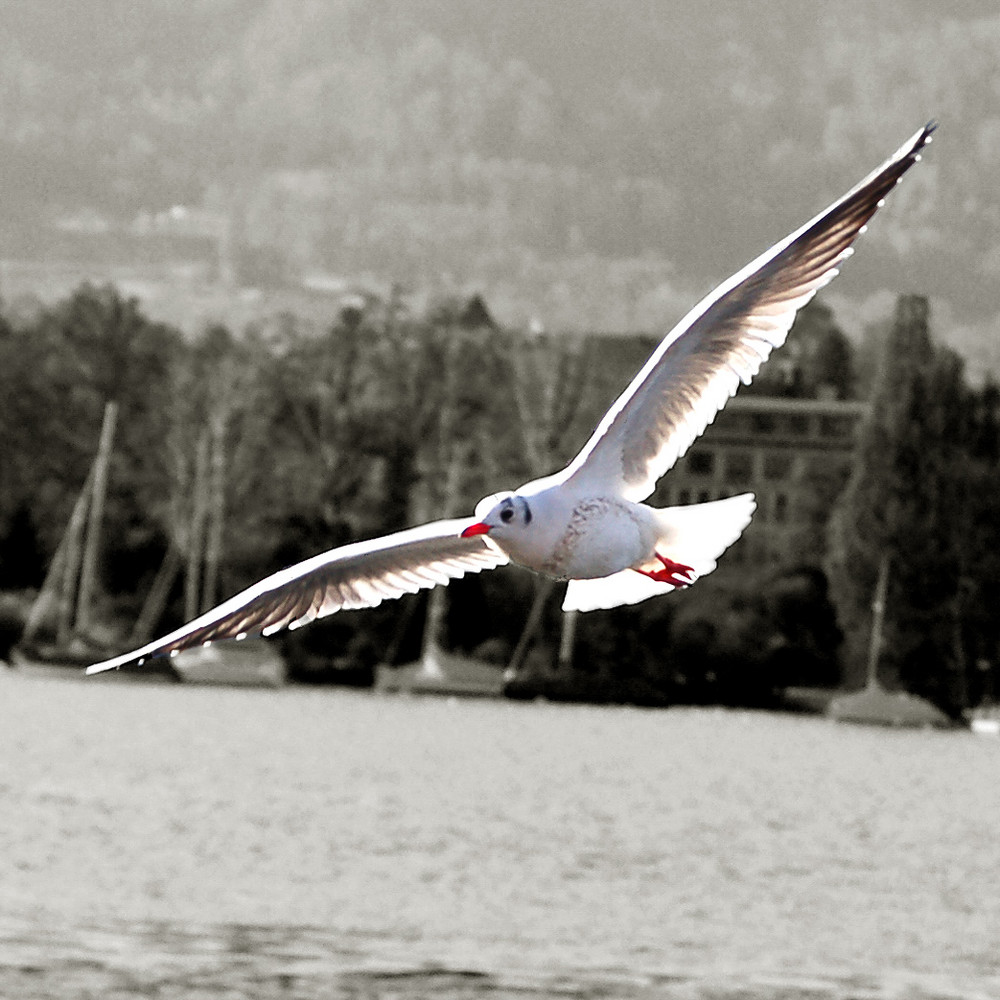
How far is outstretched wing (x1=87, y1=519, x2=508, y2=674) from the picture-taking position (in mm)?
9555

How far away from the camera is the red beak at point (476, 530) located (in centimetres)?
821

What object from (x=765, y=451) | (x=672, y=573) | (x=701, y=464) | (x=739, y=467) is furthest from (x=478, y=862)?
(x=701, y=464)

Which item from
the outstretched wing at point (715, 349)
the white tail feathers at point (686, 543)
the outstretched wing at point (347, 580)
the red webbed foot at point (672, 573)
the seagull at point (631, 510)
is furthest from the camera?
the outstretched wing at point (347, 580)

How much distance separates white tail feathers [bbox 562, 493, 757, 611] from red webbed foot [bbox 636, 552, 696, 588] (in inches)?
0.8

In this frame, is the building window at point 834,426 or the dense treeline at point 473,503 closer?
the dense treeline at point 473,503

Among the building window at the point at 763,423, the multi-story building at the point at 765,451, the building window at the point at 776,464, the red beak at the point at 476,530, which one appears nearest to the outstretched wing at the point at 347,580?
the red beak at the point at 476,530

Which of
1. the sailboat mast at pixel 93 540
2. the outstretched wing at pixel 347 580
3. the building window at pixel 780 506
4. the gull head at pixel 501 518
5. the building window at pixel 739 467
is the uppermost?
the building window at pixel 739 467

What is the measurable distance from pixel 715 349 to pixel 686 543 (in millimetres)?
943

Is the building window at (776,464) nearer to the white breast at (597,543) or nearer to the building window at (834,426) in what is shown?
the building window at (834,426)

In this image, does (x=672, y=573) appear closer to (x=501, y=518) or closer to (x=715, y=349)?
(x=501, y=518)

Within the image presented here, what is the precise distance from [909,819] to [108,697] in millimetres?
37349

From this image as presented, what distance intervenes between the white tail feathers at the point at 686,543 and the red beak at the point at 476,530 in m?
0.86

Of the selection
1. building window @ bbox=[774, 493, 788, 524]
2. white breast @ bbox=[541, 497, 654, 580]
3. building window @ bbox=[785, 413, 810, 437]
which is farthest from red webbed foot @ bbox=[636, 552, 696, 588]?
building window @ bbox=[785, 413, 810, 437]

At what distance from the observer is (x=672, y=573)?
8875mm
